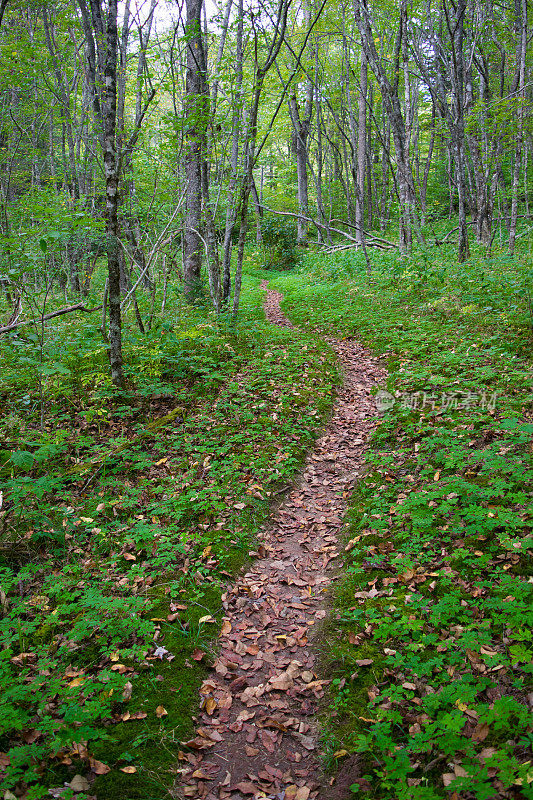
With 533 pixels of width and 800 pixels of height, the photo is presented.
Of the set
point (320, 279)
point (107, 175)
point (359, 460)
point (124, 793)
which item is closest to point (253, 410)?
point (359, 460)

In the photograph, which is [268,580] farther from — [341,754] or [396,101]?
[396,101]

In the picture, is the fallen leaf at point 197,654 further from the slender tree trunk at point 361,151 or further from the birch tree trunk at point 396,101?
the slender tree trunk at point 361,151

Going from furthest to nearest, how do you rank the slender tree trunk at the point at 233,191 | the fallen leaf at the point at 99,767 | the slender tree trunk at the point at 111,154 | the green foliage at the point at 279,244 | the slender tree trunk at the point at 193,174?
the green foliage at the point at 279,244 < the slender tree trunk at the point at 193,174 < the slender tree trunk at the point at 233,191 < the slender tree trunk at the point at 111,154 < the fallen leaf at the point at 99,767

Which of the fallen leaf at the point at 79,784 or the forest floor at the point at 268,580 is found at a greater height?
the forest floor at the point at 268,580

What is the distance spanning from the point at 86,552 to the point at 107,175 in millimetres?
4702

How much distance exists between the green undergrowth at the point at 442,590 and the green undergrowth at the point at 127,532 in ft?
3.41

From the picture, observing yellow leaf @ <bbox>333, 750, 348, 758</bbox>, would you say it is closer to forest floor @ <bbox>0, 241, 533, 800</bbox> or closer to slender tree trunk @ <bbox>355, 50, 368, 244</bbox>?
forest floor @ <bbox>0, 241, 533, 800</bbox>

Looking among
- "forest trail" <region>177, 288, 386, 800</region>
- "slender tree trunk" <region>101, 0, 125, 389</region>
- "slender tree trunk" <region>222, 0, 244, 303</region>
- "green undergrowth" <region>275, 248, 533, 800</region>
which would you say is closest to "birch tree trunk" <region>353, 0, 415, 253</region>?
"slender tree trunk" <region>222, 0, 244, 303</region>

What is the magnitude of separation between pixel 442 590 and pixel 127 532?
276 cm

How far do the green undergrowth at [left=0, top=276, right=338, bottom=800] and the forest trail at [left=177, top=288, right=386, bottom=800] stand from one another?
0.55ft

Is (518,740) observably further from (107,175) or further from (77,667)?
(107,175)

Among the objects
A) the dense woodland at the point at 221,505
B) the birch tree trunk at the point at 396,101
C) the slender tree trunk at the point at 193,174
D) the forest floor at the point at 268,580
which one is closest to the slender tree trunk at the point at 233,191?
the dense woodland at the point at 221,505

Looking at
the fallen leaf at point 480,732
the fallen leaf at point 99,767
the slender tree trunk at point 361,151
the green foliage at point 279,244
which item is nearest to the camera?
the fallen leaf at point 480,732

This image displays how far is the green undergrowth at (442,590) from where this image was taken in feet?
7.27
